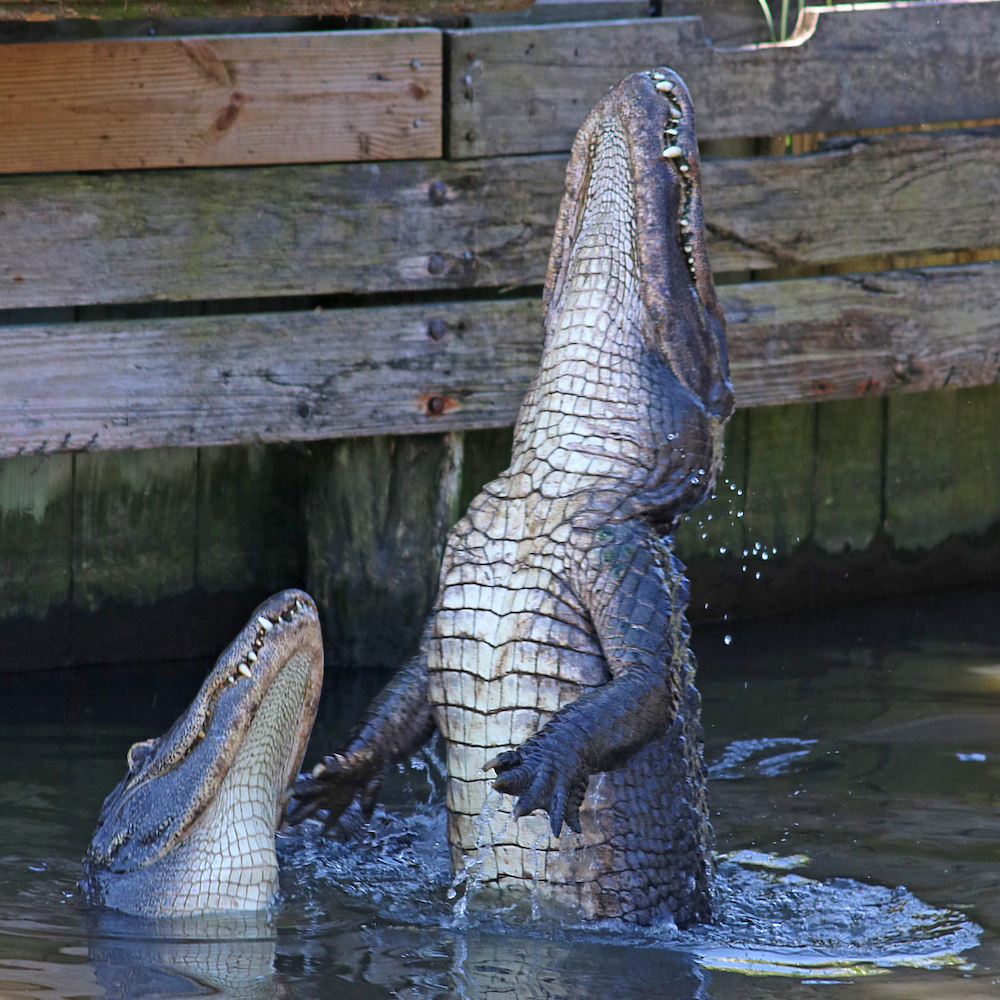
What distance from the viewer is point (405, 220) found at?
4.56m

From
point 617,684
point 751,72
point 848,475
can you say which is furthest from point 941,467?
point 617,684

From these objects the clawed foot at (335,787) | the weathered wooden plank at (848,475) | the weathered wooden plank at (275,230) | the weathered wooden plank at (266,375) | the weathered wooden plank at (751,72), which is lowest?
the clawed foot at (335,787)

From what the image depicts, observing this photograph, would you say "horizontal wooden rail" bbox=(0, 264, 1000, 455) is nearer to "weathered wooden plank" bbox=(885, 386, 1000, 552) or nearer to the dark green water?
"weathered wooden plank" bbox=(885, 386, 1000, 552)

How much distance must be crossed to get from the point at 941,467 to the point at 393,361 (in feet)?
7.89

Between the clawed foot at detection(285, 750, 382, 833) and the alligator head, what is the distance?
0.05 metres

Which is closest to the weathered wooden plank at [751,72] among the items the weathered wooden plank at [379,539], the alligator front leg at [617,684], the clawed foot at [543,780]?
the weathered wooden plank at [379,539]

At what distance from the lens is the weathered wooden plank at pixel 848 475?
5.78 meters

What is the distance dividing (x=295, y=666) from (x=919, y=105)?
3.09 metres

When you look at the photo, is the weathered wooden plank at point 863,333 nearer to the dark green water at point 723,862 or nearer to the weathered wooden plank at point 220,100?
the dark green water at point 723,862

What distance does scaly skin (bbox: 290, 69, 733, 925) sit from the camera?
297cm

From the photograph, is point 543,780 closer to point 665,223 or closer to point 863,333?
point 665,223

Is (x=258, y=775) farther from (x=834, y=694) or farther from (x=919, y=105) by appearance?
(x=919, y=105)

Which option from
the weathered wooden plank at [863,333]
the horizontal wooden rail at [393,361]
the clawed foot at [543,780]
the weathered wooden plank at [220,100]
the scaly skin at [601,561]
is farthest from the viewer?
the weathered wooden plank at [863,333]

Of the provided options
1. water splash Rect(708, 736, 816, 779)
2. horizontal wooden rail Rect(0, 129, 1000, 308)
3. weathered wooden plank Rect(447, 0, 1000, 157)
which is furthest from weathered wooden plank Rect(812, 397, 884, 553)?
water splash Rect(708, 736, 816, 779)
